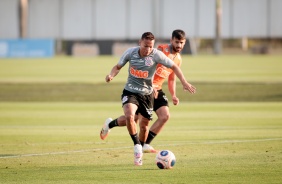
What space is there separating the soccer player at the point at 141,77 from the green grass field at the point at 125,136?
0.78 metres

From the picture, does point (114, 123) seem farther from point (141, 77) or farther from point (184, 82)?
point (184, 82)

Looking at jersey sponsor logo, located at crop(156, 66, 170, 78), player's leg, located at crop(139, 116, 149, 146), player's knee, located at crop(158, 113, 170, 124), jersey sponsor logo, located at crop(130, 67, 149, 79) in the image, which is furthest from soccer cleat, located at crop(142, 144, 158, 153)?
jersey sponsor logo, located at crop(130, 67, 149, 79)

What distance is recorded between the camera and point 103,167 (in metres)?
12.2

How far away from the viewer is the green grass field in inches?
450

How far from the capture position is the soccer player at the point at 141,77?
506 inches

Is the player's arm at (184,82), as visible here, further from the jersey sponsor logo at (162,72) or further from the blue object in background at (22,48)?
the blue object in background at (22,48)

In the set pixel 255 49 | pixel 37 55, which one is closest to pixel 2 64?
pixel 37 55

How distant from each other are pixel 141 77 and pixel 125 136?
13.4 feet

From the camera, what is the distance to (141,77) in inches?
523

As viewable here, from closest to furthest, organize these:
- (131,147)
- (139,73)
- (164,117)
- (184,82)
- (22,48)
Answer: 1. (184,82)
2. (139,73)
3. (164,117)
4. (131,147)
5. (22,48)

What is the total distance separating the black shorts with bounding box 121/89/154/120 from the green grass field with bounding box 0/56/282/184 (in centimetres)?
78

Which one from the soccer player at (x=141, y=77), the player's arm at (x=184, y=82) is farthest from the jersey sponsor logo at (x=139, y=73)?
the player's arm at (x=184, y=82)

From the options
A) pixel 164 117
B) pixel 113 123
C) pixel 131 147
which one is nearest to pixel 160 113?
pixel 164 117

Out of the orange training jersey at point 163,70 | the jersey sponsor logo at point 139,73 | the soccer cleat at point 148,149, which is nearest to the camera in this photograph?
the jersey sponsor logo at point 139,73
